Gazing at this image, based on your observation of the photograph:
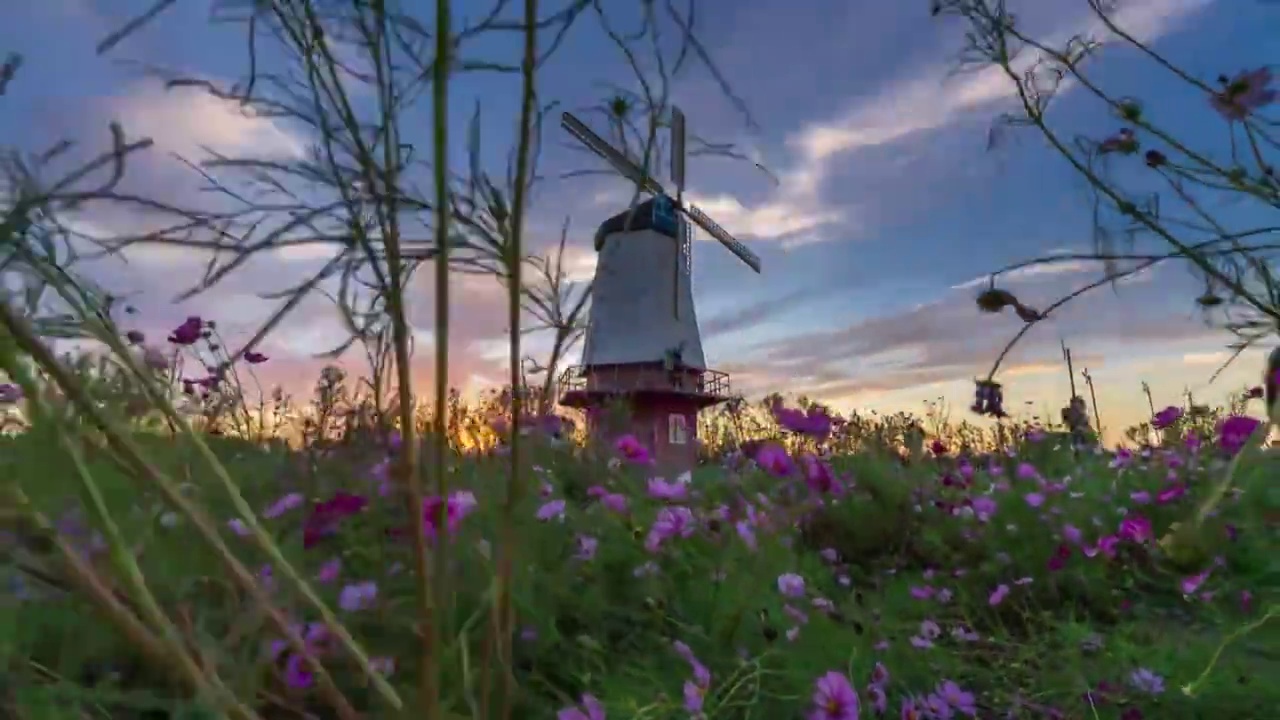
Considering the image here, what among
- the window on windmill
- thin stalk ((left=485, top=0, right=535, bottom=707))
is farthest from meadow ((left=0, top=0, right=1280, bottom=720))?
the window on windmill

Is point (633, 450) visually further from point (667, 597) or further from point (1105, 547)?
point (1105, 547)

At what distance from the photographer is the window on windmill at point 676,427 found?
43.0 feet

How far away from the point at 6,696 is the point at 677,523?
1637 millimetres

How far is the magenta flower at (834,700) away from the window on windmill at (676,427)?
428 inches

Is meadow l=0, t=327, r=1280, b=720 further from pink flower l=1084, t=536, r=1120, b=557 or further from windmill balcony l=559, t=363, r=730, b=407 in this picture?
windmill balcony l=559, t=363, r=730, b=407

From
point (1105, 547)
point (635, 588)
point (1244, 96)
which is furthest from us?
point (1105, 547)

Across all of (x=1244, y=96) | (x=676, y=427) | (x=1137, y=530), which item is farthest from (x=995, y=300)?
(x=676, y=427)

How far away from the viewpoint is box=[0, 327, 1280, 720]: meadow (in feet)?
4.10

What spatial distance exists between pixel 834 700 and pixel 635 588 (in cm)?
67

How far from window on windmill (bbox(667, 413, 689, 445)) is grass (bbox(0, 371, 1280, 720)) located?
28.8 feet

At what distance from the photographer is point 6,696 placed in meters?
1.07

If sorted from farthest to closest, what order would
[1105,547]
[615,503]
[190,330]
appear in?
[1105,547]
[615,503]
[190,330]

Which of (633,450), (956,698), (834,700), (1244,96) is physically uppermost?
(1244,96)

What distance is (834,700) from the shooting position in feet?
5.93
